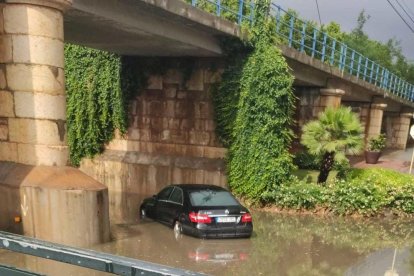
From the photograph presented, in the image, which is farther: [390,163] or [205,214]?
[390,163]

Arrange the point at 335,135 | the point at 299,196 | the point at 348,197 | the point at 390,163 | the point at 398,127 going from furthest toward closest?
the point at 398,127
the point at 390,163
the point at 335,135
the point at 299,196
the point at 348,197

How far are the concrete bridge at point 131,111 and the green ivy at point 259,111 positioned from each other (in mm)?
992

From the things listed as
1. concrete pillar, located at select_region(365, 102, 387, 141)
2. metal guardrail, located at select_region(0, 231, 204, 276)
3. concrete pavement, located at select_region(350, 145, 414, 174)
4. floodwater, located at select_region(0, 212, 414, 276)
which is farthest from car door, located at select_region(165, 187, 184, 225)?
concrete pillar, located at select_region(365, 102, 387, 141)

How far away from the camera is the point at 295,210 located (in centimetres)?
1462

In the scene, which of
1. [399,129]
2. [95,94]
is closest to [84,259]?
[95,94]

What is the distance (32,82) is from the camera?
8641mm

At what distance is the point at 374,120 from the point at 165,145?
19.9 m

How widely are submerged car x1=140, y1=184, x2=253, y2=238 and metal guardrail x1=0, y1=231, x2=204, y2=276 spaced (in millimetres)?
7995

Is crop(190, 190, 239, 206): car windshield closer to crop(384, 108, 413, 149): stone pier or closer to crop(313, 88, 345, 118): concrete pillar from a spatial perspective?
crop(313, 88, 345, 118): concrete pillar

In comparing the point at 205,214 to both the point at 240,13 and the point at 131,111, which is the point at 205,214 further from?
the point at 131,111

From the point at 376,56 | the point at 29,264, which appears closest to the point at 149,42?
the point at 29,264

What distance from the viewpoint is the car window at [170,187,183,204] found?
1123cm

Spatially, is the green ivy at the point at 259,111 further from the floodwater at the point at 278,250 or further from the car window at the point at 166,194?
the car window at the point at 166,194

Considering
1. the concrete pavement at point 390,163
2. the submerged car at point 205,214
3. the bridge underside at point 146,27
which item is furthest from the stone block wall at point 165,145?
the concrete pavement at point 390,163
